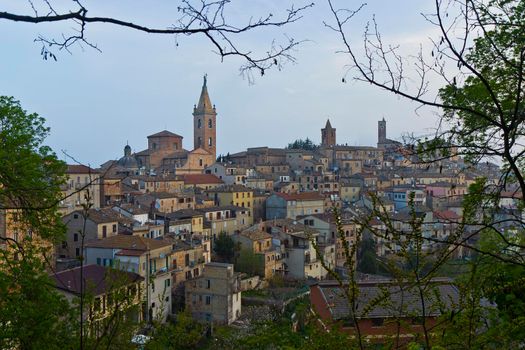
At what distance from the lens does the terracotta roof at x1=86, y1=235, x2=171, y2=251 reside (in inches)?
867

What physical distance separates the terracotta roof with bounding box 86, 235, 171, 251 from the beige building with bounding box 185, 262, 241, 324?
2.05 metres

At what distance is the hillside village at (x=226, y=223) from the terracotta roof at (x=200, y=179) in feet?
0.48

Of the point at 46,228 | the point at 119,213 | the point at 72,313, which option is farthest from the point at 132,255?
the point at 72,313

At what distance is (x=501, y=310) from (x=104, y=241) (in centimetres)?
1980

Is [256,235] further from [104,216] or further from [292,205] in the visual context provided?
[292,205]

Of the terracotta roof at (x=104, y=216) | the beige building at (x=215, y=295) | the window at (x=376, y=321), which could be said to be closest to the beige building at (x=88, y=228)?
the terracotta roof at (x=104, y=216)

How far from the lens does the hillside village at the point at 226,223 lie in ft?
26.9

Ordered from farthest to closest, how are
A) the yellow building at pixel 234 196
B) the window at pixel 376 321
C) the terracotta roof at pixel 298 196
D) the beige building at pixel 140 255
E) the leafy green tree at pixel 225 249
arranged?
1. the terracotta roof at pixel 298 196
2. the yellow building at pixel 234 196
3. the leafy green tree at pixel 225 249
4. the beige building at pixel 140 255
5. the window at pixel 376 321

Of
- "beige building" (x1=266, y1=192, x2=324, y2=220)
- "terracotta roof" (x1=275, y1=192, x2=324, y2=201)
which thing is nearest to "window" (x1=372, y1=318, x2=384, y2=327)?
"beige building" (x1=266, y1=192, x2=324, y2=220)

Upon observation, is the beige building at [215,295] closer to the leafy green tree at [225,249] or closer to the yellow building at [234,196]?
the leafy green tree at [225,249]

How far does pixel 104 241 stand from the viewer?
22.7m

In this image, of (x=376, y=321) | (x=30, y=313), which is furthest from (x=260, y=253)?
(x=30, y=313)

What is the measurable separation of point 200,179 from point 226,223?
438 inches

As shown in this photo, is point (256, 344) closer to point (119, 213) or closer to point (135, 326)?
point (135, 326)
